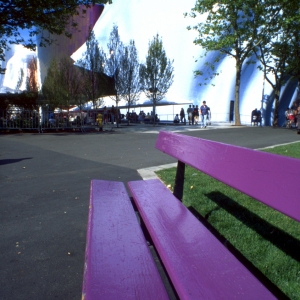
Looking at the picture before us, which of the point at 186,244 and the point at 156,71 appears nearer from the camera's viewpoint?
the point at 186,244

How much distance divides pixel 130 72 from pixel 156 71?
2.09 m

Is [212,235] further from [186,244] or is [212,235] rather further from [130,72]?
[130,72]

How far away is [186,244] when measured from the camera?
6.35 feet

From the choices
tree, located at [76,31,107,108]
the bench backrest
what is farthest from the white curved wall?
the bench backrest

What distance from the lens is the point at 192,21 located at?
46.4 meters

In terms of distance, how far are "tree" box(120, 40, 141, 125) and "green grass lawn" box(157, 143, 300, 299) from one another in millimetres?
25175

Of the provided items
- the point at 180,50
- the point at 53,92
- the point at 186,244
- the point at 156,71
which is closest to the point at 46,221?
the point at 186,244

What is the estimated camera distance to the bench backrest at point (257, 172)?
141cm

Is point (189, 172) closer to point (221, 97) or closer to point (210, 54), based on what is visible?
point (221, 97)

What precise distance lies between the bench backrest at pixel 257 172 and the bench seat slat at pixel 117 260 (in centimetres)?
60

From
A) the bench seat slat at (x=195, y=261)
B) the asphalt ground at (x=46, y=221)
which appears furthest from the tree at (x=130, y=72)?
the bench seat slat at (x=195, y=261)

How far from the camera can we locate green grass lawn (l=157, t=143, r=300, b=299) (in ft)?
8.20

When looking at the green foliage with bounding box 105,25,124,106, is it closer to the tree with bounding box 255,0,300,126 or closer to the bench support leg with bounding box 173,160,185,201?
the tree with bounding box 255,0,300,126

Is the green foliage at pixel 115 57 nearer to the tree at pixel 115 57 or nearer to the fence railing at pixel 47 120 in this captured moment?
the tree at pixel 115 57
